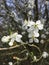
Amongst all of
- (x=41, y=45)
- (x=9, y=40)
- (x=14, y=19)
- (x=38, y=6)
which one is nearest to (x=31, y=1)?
(x=38, y=6)

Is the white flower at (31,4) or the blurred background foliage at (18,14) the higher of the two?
the white flower at (31,4)

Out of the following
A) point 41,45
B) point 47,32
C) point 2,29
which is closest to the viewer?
point 41,45

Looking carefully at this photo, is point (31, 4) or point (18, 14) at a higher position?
point (31, 4)

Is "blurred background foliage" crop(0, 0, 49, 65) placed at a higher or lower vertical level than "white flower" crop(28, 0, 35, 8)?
lower

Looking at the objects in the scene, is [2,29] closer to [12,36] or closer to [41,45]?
[41,45]

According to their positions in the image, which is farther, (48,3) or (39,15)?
(48,3)

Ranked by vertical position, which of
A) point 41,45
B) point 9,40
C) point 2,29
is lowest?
point 2,29

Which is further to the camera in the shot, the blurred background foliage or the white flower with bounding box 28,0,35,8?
the white flower with bounding box 28,0,35,8

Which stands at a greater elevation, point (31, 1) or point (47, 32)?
point (31, 1)

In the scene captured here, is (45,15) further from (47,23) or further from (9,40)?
(9,40)

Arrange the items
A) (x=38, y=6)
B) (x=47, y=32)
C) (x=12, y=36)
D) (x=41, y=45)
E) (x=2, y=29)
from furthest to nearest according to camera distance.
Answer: (x=2, y=29), (x=38, y=6), (x=47, y=32), (x=41, y=45), (x=12, y=36)

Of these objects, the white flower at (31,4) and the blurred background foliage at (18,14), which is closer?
the blurred background foliage at (18,14)
